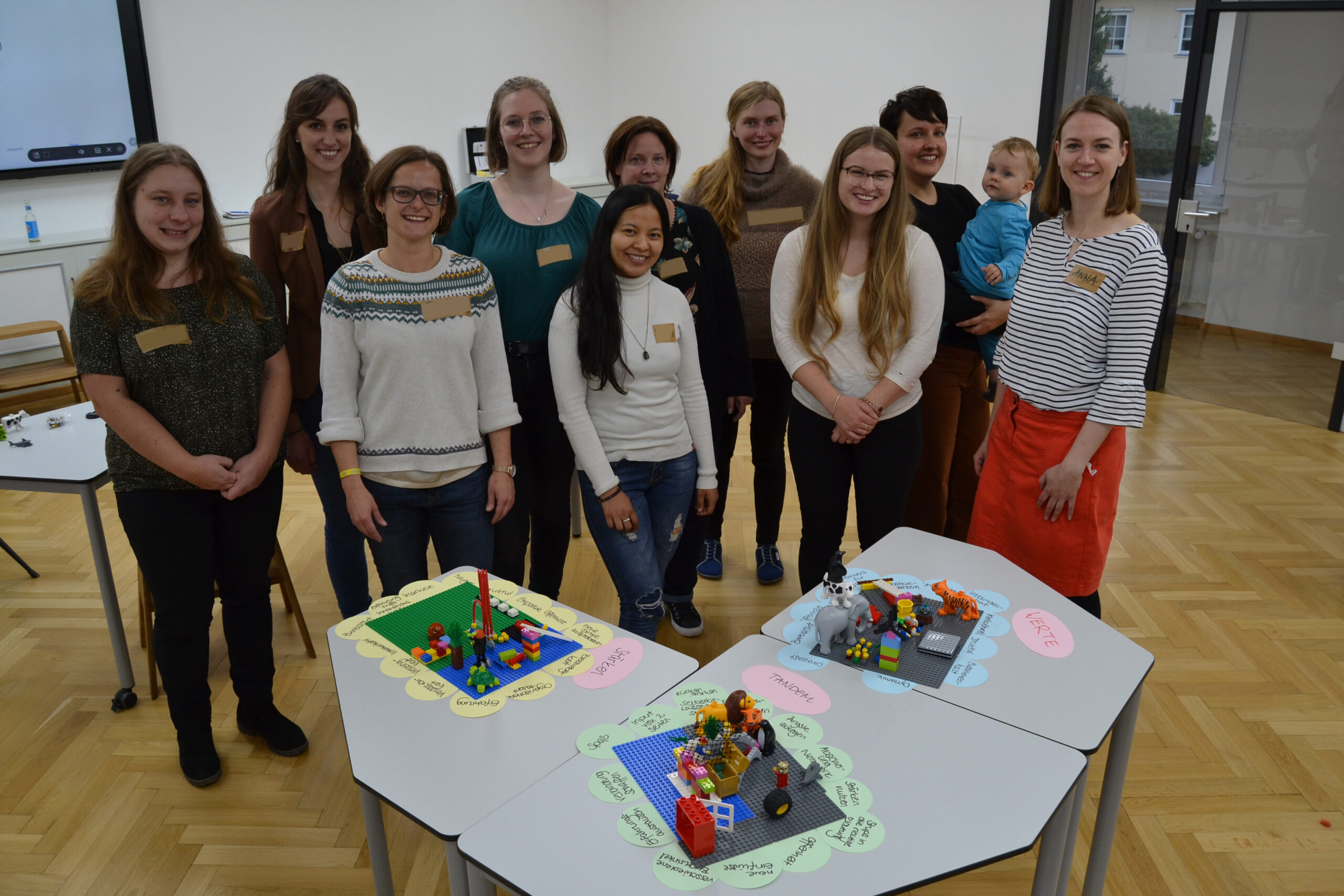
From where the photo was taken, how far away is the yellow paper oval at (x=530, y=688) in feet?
5.51

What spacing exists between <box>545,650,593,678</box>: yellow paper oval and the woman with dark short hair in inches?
38.2

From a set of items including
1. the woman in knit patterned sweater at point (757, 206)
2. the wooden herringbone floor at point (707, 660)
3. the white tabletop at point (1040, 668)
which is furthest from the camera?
the woman in knit patterned sweater at point (757, 206)

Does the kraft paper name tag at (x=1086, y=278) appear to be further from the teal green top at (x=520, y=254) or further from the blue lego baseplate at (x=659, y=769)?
the blue lego baseplate at (x=659, y=769)

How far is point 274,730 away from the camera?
8.59ft

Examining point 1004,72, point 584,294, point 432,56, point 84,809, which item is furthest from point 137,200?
point 1004,72

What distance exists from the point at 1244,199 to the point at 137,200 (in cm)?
563

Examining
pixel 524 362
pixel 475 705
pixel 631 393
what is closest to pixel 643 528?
pixel 631 393

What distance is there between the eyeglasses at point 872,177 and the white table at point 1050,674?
2.99 ft

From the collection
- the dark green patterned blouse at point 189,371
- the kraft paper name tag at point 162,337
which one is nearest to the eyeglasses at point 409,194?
the dark green patterned blouse at point 189,371

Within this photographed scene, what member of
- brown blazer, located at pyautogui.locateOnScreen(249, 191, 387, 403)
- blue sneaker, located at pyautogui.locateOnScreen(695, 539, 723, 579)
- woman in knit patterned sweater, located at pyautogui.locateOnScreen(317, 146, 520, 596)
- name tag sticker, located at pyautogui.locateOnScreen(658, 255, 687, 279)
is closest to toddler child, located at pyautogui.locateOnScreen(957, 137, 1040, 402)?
name tag sticker, located at pyautogui.locateOnScreen(658, 255, 687, 279)

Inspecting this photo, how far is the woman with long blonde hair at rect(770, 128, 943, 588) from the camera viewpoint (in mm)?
2465

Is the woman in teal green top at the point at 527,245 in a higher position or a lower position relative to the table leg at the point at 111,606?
higher

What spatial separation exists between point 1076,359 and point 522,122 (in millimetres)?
1500

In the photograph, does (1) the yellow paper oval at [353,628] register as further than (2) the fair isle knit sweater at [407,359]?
No
